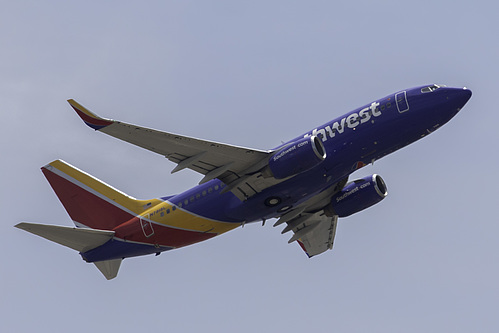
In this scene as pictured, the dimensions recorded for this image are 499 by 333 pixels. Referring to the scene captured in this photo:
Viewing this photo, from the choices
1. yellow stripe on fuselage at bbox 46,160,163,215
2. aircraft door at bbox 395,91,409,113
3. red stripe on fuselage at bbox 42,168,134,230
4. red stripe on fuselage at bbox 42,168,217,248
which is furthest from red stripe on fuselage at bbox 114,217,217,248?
aircraft door at bbox 395,91,409,113

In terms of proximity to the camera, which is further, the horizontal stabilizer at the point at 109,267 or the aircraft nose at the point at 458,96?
the horizontal stabilizer at the point at 109,267

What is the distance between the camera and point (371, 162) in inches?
2030

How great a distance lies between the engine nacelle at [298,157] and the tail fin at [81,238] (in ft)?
43.1

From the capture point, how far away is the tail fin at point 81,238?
52719 mm

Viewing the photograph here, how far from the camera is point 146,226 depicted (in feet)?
180

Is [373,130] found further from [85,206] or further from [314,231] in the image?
[85,206]

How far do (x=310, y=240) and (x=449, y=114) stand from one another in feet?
51.7

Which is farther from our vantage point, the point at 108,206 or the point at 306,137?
the point at 108,206

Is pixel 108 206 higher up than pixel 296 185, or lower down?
higher up

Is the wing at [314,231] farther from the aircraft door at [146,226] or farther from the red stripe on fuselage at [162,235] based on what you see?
the aircraft door at [146,226]

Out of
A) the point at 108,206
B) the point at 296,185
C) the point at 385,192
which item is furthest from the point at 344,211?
the point at 108,206

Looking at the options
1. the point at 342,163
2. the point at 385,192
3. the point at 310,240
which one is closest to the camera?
the point at 342,163

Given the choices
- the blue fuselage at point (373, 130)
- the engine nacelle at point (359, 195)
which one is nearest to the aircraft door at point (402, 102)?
the blue fuselage at point (373, 130)

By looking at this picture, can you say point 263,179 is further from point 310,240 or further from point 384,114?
point 310,240
